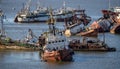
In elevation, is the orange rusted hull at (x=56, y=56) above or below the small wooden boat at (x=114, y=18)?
below

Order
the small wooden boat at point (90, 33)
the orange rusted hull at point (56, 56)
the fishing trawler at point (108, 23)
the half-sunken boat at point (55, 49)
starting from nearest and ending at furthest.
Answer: the orange rusted hull at point (56, 56)
the half-sunken boat at point (55, 49)
the small wooden boat at point (90, 33)
the fishing trawler at point (108, 23)

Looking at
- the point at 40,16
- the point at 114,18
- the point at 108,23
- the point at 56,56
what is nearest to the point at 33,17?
the point at 40,16

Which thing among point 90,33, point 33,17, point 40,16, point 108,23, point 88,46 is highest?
point 40,16

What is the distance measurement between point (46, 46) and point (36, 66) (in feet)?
10.4

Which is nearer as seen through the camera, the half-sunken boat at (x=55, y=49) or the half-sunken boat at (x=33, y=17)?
the half-sunken boat at (x=55, y=49)

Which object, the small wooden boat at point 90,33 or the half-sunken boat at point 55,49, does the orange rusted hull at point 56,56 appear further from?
the small wooden boat at point 90,33

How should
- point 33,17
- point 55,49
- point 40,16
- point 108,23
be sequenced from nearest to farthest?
point 55,49 → point 108,23 → point 33,17 → point 40,16

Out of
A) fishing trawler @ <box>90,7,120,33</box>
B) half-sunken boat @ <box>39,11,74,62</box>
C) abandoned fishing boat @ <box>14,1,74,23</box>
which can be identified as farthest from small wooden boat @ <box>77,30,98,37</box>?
abandoned fishing boat @ <box>14,1,74,23</box>

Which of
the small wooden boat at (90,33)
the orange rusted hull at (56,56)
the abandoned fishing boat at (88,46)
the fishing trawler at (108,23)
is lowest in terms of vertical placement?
the orange rusted hull at (56,56)

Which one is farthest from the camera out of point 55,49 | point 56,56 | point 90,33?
point 90,33

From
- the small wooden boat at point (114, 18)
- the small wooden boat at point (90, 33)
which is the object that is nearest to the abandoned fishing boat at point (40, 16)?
the small wooden boat at point (114, 18)

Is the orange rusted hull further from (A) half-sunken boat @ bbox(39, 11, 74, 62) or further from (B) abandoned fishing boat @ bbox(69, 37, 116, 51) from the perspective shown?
(B) abandoned fishing boat @ bbox(69, 37, 116, 51)

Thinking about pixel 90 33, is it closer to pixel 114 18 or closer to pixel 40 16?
pixel 114 18

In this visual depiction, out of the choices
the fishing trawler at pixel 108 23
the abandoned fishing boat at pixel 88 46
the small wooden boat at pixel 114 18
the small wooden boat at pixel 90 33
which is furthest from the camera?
the small wooden boat at pixel 114 18
